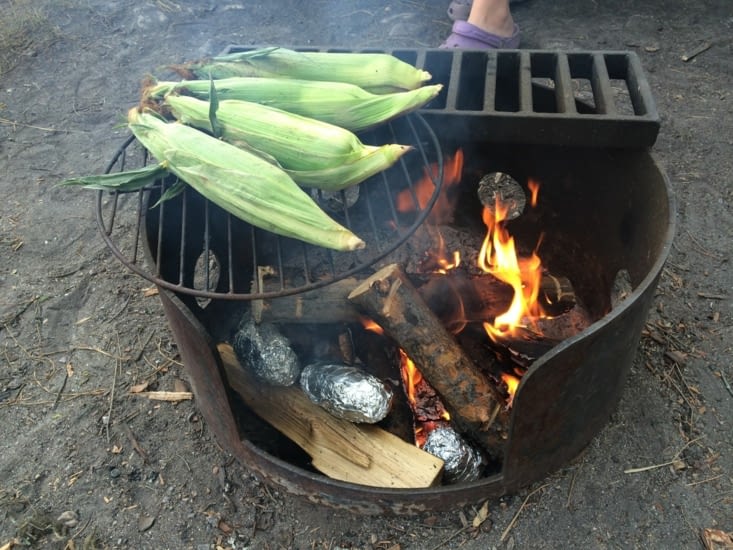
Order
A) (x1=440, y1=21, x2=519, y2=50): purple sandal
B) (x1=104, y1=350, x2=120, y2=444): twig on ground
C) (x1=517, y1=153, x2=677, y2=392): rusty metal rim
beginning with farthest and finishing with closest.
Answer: (x1=440, y1=21, x2=519, y2=50): purple sandal < (x1=104, y1=350, x2=120, y2=444): twig on ground < (x1=517, y1=153, x2=677, y2=392): rusty metal rim

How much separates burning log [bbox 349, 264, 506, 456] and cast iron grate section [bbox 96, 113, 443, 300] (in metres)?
0.20

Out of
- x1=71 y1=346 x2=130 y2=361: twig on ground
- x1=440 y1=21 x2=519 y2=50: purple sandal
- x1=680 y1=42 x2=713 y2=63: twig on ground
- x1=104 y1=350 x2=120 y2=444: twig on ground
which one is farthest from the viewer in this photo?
x1=680 y1=42 x2=713 y2=63: twig on ground

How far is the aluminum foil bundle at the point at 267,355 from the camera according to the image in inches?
99.3

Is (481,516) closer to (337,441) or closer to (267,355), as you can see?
(337,441)

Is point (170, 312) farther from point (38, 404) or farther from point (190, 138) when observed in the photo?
point (38, 404)

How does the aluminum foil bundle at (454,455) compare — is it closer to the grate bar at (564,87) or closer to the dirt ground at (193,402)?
the dirt ground at (193,402)

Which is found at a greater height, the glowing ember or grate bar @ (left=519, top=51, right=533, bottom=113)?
grate bar @ (left=519, top=51, right=533, bottom=113)

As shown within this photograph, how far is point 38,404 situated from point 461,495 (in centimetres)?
215

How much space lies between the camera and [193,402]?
298cm

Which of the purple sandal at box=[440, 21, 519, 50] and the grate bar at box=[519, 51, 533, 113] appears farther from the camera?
the purple sandal at box=[440, 21, 519, 50]

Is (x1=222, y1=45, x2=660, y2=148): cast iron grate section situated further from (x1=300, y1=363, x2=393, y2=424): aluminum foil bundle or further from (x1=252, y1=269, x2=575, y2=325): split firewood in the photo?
(x1=300, y1=363, x2=393, y2=424): aluminum foil bundle

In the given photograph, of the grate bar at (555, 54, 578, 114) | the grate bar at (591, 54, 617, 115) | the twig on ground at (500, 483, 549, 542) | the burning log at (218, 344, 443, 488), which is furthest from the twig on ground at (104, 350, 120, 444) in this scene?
the grate bar at (591, 54, 617, 115)

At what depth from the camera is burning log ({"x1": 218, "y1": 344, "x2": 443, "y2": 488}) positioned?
92.9 inches

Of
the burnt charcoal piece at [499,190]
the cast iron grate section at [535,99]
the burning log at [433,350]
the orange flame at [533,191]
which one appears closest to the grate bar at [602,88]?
the cast iron grate section at [535,99]
